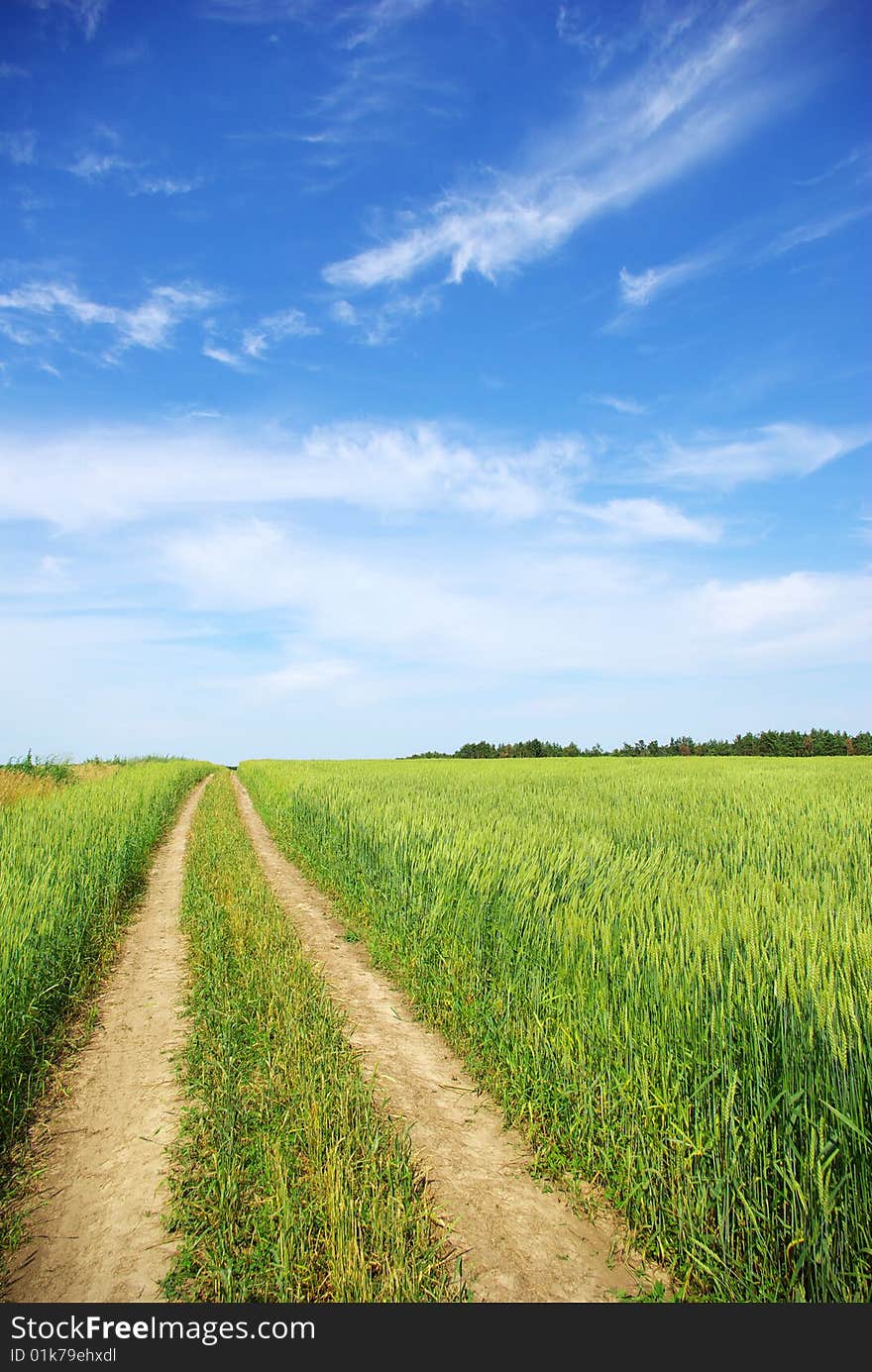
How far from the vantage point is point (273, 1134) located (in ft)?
13.6

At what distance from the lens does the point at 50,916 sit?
718 cm

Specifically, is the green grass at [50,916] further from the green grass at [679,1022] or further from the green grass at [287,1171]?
the green grass at [679,1022]

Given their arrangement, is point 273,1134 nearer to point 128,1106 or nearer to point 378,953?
point 128,1106

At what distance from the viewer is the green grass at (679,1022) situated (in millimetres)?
3102

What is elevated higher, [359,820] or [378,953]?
[359,820]

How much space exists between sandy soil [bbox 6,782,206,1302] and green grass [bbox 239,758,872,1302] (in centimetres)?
240

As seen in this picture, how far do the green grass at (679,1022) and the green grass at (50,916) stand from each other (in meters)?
3.42

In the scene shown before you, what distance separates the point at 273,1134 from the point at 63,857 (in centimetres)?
697

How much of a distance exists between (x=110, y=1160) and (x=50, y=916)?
3.55m

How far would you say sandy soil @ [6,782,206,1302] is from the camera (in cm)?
339

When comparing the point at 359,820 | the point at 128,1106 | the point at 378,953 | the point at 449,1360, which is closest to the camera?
the point at 449,1360

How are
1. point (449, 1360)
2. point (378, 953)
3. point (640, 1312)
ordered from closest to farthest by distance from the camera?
point (449, 1360) → point (640, 1312) → point (378, 953)

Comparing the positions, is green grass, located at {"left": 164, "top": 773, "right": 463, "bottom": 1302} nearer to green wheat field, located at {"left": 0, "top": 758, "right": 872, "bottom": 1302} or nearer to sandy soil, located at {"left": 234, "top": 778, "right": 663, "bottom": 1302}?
green wheat field, located at {"left": 0, "top": 758, "right": 872, "bottom": 1302}

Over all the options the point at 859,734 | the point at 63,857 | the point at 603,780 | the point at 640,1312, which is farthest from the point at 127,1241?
the point at 859,734
